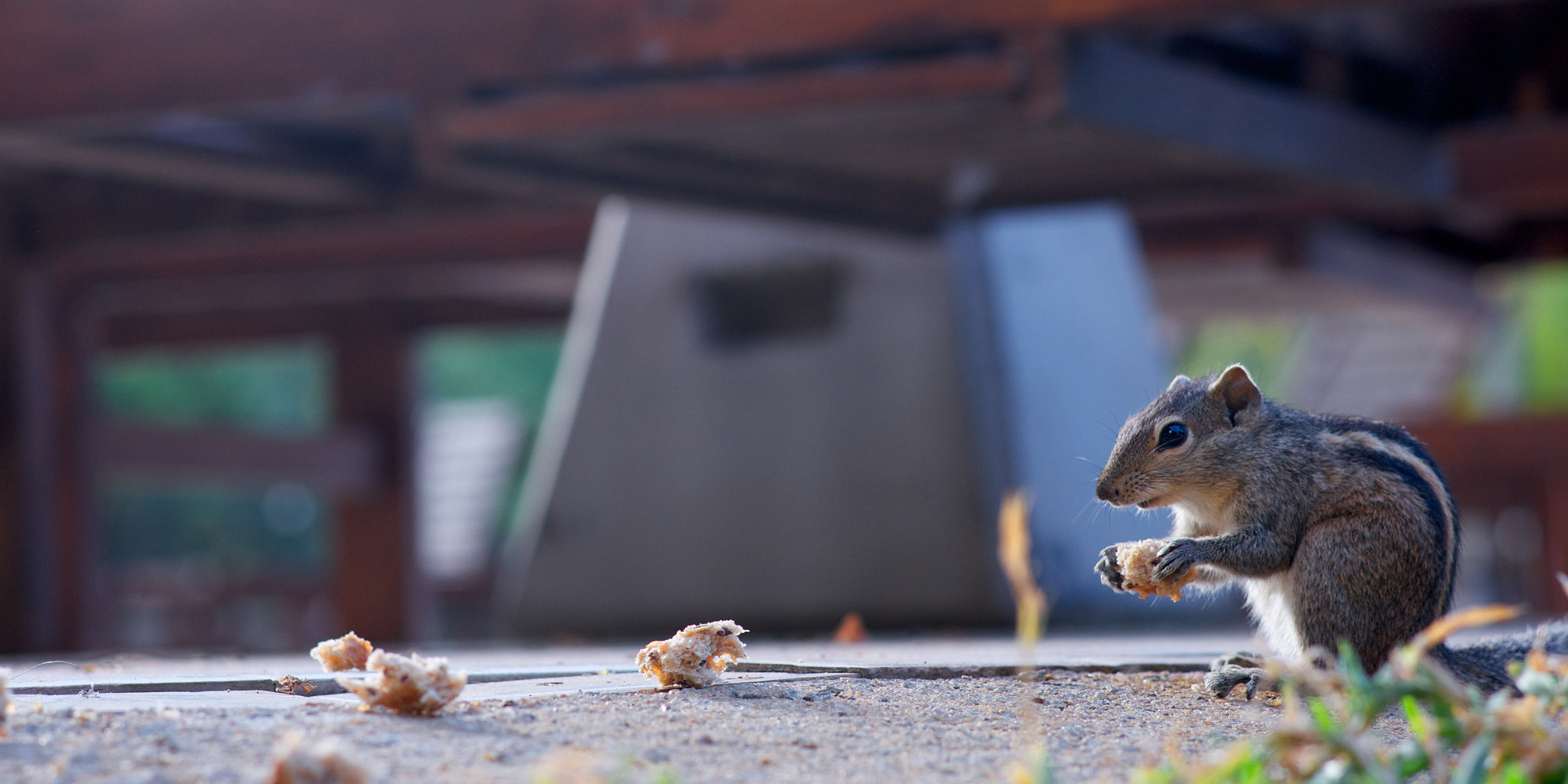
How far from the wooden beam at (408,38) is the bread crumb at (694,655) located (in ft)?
8.39

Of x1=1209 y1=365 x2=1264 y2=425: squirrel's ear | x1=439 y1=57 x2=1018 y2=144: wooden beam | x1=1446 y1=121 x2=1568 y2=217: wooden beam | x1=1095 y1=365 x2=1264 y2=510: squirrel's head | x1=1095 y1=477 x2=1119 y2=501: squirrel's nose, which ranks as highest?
x1=1446 y1=121 x2=1568 y2=217: wooden beam

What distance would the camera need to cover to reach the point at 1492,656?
3.39 metres

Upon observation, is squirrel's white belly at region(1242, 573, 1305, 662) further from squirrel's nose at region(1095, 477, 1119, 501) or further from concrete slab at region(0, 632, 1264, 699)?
squirrel's nose at region(1095, 477, 1119, 501)

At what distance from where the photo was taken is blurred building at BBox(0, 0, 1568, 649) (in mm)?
5133

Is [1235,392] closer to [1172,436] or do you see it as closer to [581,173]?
[1172,436]

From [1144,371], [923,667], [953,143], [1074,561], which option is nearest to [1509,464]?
[1144,371]

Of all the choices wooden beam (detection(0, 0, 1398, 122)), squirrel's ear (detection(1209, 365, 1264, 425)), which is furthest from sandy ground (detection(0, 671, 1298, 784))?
wooden beam (detection(0, 0, 1398, 122))

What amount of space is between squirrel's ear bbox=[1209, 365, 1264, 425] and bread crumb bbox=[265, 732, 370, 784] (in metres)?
2.28

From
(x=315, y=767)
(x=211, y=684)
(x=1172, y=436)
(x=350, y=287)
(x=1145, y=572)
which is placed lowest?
(x=315, y=767)

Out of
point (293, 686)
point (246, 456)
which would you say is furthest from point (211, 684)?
point (246, 456)

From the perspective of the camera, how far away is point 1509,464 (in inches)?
450

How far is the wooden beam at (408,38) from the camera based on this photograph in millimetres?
4984

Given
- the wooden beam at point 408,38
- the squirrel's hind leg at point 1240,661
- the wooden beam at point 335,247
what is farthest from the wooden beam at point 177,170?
the squirrel's hind leg at point 1240,661

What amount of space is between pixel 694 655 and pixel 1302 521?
1318mm
